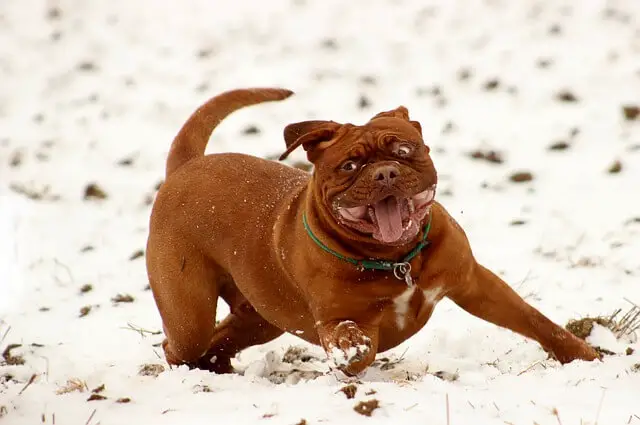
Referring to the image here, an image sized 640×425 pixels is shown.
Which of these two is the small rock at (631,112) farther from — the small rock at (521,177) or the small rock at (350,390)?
the small rock at (350,390)

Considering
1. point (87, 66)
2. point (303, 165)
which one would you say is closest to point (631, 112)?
point (303, 165)

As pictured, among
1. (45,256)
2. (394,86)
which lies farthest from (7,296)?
(394,86)

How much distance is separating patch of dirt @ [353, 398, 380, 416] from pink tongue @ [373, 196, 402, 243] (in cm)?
62

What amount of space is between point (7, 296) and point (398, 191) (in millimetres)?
3532

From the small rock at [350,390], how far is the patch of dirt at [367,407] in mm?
121

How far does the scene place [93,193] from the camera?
742 centimetres

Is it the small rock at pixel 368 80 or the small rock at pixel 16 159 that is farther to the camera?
the small rock at pixel 368 80

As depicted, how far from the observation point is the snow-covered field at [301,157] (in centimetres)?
339

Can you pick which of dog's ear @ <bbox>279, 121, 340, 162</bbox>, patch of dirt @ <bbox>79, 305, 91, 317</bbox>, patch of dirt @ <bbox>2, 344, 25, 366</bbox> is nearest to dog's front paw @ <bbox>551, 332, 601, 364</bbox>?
dog's ear @ <bbox>279, 121, 340, 162</bbox>

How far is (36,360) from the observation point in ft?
15.9

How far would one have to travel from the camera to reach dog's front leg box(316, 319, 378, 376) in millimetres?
3416

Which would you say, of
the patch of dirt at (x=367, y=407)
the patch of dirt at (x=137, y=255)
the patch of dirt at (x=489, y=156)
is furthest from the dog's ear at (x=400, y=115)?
the patch of dirt at (x=489, y=156)

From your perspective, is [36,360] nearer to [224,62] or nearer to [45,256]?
[45,256]

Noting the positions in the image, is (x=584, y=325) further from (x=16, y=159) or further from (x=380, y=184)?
(x=16, y=159)
